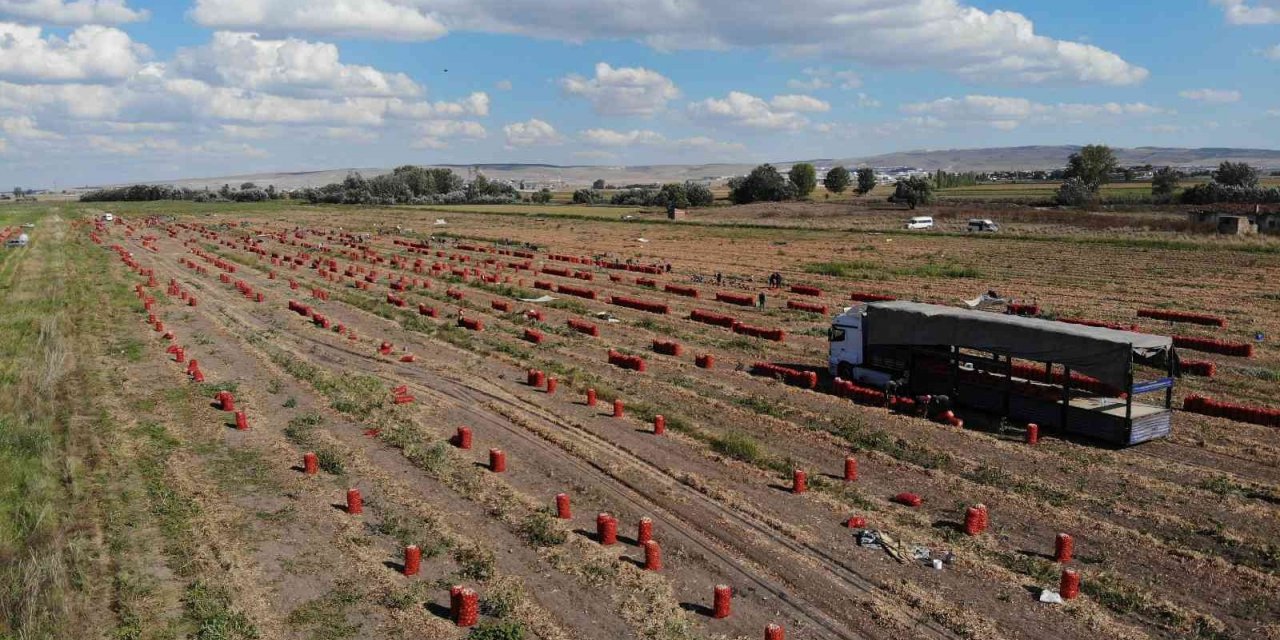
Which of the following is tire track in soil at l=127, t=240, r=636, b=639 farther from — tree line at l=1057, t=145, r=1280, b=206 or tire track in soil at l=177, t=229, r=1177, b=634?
tree line at l=1057, t=145, r=1280, b=206

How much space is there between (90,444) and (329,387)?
7.11 meters

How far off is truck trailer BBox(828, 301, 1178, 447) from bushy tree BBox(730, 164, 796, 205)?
119 metres

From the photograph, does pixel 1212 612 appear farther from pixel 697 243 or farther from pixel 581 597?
pixel 697 243

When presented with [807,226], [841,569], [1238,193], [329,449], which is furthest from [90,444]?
[1238,193]

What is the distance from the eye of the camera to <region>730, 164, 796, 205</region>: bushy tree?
479 ft

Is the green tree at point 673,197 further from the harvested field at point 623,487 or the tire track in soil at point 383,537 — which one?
the tire track in soil at point 383,537

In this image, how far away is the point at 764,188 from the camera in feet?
483

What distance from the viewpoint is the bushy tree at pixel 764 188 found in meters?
146

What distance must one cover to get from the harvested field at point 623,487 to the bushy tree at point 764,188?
10343cm

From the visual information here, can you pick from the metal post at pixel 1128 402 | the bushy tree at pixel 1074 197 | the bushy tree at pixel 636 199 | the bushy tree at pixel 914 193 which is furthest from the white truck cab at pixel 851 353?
the bushy tree at pixel 636 199

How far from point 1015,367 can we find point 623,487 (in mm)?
15761

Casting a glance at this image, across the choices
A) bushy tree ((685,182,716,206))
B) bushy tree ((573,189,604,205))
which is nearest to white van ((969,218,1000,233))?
bushy tree ((685,182,716,206))

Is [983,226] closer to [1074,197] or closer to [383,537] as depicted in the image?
[1074,197]

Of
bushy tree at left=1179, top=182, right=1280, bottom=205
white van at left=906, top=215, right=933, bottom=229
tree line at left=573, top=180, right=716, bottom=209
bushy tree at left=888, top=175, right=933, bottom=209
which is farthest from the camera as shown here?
tree line at left=573, top=180, right=716, bottom=209
